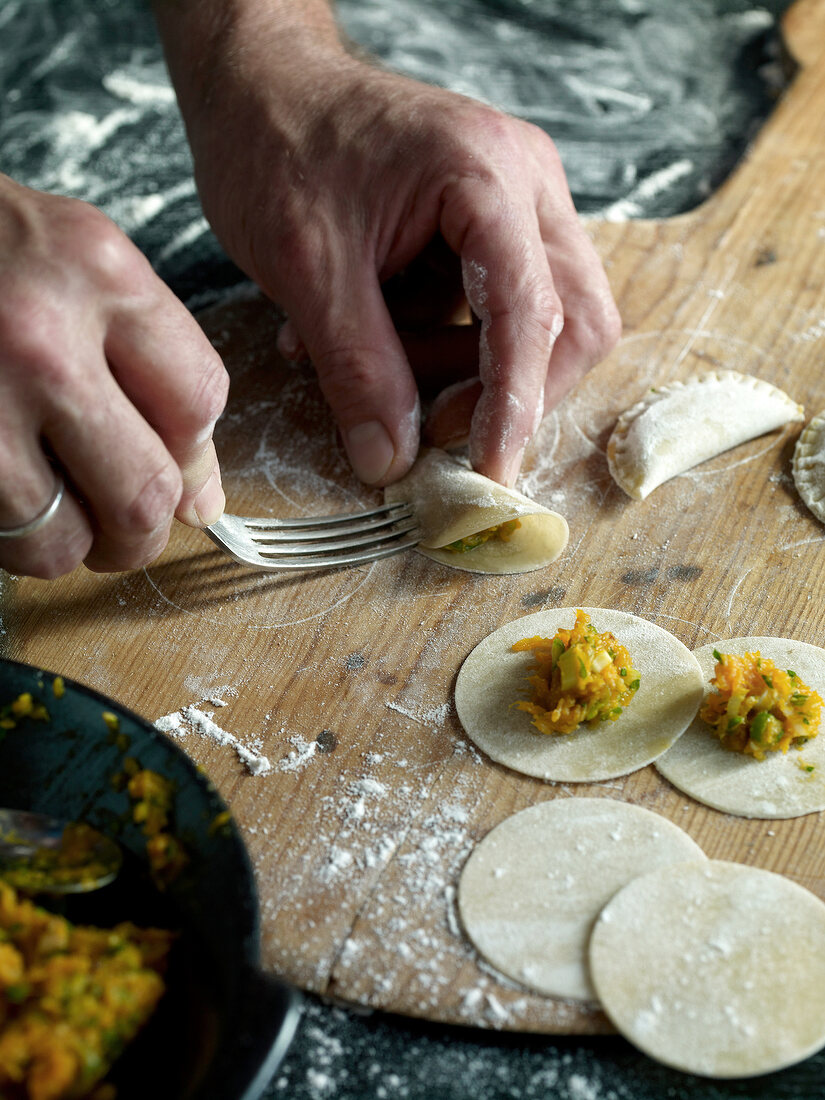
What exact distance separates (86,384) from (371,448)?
812 millimetres

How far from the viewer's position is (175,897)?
1.30 metres

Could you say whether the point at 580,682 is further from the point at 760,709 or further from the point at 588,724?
the point at 760,709

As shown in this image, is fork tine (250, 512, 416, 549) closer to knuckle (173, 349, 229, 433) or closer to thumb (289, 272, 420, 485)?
thumb (289, 272, 420, 485)

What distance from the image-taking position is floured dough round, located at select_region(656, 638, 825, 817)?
59.7 inches

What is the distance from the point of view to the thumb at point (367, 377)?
6.61 feet

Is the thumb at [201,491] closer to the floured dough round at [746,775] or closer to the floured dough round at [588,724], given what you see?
the floured dough round at [588,724]

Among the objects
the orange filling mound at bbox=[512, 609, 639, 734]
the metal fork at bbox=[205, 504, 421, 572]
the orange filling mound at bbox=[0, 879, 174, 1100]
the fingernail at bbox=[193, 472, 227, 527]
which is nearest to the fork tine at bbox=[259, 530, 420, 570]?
the metal fork at bbox=[205, 504, 421, 572]

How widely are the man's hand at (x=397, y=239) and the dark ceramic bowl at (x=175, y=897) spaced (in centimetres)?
91

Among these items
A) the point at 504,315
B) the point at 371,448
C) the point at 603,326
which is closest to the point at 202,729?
the point at 371,448

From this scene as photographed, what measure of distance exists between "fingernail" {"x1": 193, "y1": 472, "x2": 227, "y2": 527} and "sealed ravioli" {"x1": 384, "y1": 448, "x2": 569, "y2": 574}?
45cm

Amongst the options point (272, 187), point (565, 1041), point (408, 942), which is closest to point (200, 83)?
point (272, 187)

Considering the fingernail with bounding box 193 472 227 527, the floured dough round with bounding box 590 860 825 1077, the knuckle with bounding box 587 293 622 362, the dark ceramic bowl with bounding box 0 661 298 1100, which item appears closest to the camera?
the dark ceramic bowl with bounding box 0 661 298 1100

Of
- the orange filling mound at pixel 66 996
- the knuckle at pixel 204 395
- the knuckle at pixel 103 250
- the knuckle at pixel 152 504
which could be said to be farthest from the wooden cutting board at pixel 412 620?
the knuckle at pixel 103 250

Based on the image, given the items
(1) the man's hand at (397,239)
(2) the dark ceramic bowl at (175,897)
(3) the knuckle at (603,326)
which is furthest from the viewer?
(3) the knuckle at (603,326)
